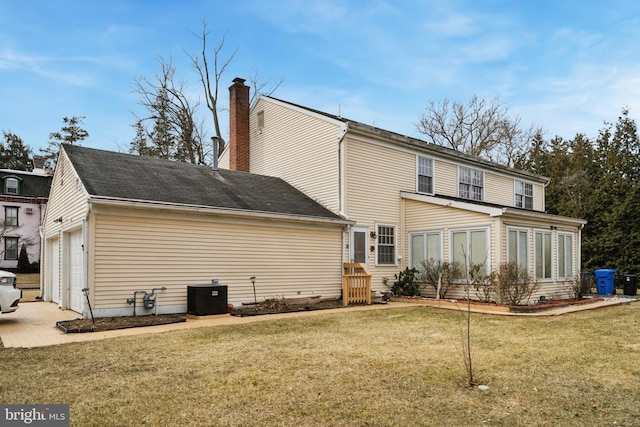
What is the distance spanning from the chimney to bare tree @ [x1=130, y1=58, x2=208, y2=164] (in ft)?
34.3

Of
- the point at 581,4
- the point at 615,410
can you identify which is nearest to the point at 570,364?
the point at 615,410

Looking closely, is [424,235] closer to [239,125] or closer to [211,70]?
[239,125]

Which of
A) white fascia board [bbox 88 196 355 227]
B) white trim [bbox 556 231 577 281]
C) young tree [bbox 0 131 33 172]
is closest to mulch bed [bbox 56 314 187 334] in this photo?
white fascia board [bbox 88 196 355 227]

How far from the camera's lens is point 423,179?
17781mm

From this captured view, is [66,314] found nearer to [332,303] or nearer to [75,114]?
[332,303]

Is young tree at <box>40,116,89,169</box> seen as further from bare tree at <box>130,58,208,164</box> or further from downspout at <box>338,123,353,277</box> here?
downspout at <box>338,123,353,277</box>

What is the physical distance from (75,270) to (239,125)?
9631 millimetres

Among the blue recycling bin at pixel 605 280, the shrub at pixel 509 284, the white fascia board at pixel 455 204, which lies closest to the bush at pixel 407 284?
the white fascia board at pixel 455 204

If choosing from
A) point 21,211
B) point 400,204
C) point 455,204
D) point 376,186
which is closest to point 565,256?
point 455,204

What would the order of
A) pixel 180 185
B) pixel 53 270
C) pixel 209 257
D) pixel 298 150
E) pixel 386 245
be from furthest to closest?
pixel 298 150, pixel 386 245, pixel 53 270, pixel 180 185, pixel 209 257

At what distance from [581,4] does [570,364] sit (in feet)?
35.5

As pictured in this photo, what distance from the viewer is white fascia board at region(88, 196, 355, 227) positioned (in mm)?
10406

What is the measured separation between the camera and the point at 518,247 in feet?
46.6

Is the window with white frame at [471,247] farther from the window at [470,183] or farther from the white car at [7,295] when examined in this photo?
the white car at [7,295]
